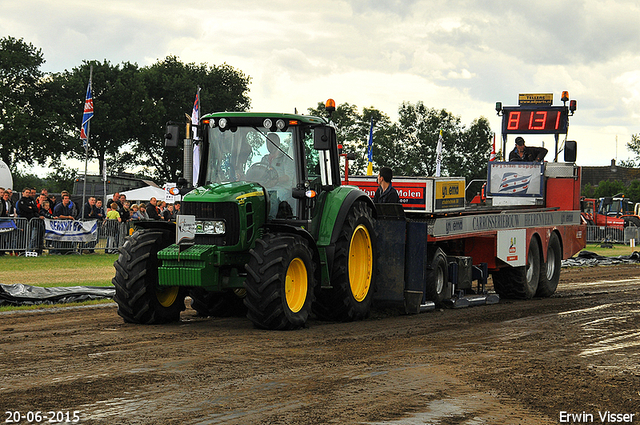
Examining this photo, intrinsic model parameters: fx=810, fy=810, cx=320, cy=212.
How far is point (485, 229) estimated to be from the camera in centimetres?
1352

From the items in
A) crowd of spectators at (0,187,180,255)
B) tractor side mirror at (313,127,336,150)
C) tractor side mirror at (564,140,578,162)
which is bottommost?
crowd of spectators at (0,187,180,255)

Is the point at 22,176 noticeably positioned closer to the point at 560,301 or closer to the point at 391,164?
the point at 391,164

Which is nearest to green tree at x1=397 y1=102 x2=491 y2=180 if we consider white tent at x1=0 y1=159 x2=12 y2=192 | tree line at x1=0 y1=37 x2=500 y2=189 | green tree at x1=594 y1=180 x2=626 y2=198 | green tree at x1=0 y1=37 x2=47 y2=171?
tree line at x1=0 y1=37 x2=500 y2=189

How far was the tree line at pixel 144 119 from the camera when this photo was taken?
56.7 meters

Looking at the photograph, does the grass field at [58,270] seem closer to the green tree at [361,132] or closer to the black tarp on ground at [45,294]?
the black tarp on ground at [45,294]

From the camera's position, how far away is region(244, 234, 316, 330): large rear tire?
8.90m

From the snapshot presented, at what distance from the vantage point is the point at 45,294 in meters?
12.3

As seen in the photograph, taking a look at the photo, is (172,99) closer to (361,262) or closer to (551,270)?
(551,270)

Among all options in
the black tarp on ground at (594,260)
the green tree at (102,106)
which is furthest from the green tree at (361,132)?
the black tarp on ground at (594,260)

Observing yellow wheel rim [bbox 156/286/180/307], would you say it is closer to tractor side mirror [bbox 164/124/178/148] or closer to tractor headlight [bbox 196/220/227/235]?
tractor headlight [bbox 196/220/227/235]

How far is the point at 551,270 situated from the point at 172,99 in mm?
51633

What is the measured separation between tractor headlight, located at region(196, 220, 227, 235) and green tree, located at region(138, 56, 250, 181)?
52837 millimetres

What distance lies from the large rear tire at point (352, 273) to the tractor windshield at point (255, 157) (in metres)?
1.11

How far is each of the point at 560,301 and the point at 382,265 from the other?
448 centimetres
